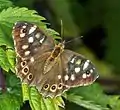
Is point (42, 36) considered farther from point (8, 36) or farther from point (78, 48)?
point (78, 48)

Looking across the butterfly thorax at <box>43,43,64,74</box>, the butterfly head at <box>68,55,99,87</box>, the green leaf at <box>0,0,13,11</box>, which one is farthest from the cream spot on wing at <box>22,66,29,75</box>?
the green leaf at <box>0,0,13,11</box>

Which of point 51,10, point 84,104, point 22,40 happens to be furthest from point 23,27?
point 51,10

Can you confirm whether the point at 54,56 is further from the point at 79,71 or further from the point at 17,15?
the point at 17,15

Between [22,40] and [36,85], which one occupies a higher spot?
[22,40]

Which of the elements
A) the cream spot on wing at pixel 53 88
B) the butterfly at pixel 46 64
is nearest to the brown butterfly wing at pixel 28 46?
the butterfly at pixel 46 64

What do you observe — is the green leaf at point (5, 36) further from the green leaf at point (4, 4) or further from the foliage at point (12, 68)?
the green leaf at point (4, 4)

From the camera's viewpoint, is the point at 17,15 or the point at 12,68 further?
the point at 17,15

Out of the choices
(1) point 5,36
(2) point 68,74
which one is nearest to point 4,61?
(1) point 5,36

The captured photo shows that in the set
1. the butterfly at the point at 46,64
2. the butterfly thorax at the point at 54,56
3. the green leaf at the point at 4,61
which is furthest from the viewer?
the butterfly thorax at the point at 54,56
